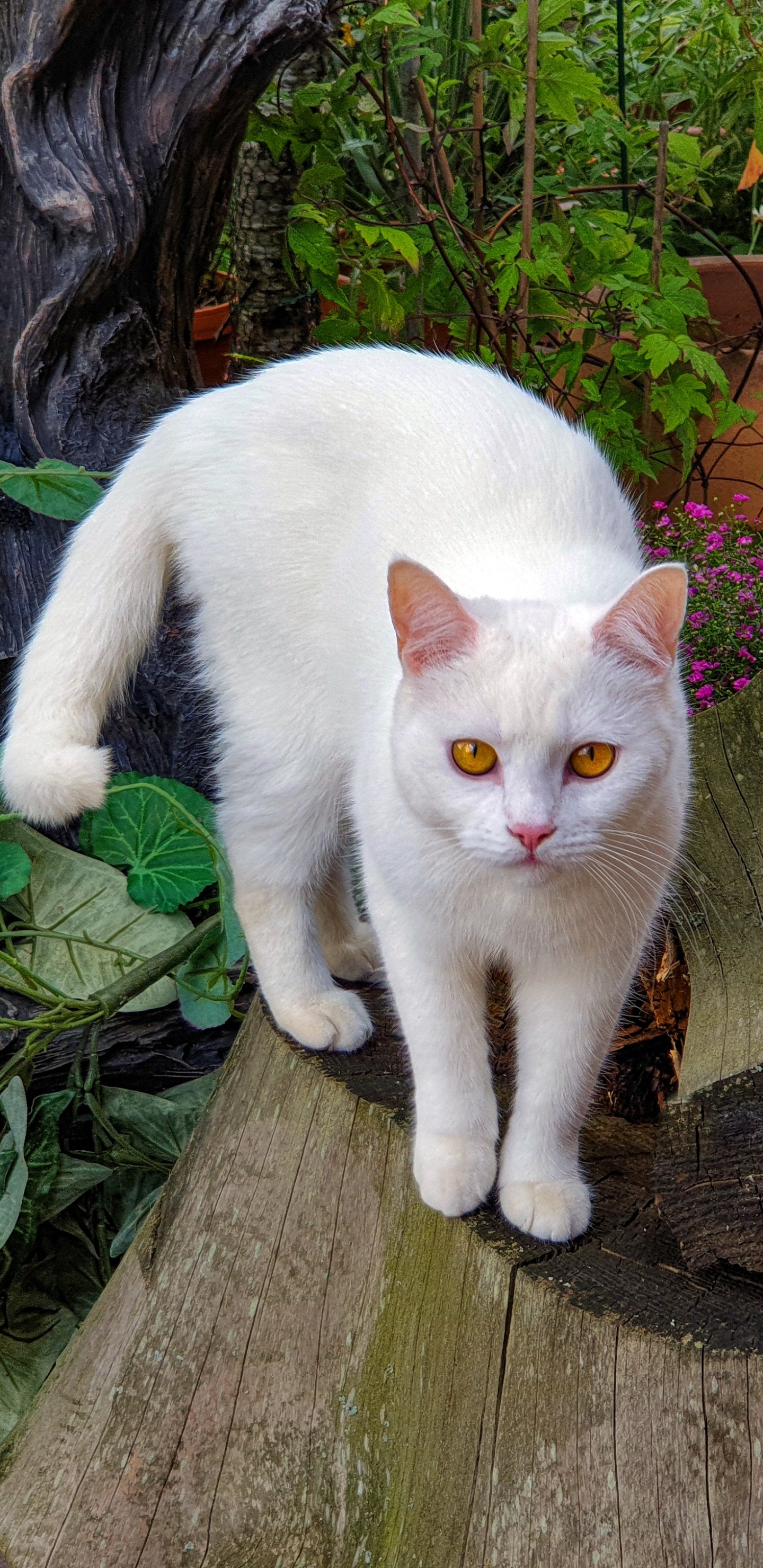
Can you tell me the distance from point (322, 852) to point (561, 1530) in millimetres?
854

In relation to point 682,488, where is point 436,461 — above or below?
above

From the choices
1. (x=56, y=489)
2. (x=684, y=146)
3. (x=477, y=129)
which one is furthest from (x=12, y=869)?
(x=684, y=146)

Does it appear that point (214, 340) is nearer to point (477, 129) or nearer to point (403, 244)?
point (477, 129)

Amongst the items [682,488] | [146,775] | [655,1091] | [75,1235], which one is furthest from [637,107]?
[75,1235]

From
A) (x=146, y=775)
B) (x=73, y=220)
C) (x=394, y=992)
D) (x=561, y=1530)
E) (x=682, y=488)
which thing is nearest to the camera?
(x=561, y=1530)

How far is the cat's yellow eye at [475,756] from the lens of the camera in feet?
3.61

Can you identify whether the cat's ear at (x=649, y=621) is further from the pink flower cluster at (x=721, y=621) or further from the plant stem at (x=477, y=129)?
the plant stem at (x=477, y=129)

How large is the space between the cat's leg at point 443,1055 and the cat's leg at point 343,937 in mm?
465

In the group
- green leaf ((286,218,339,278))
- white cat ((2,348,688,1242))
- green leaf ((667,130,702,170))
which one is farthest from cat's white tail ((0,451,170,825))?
green leaf ((667,130,702,170))

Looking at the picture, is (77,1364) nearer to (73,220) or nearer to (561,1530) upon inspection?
(561,1530)

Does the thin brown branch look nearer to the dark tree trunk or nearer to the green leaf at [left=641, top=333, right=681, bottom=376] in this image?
the green leaf at [left=641, top=333, right=681, bottom=376]

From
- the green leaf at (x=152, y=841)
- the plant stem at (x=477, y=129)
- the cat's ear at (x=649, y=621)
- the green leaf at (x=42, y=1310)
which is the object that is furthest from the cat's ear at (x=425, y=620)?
the plant stem at (x=477, y=129)

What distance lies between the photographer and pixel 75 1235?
6.54 feet

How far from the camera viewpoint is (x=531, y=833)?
3.41ft
